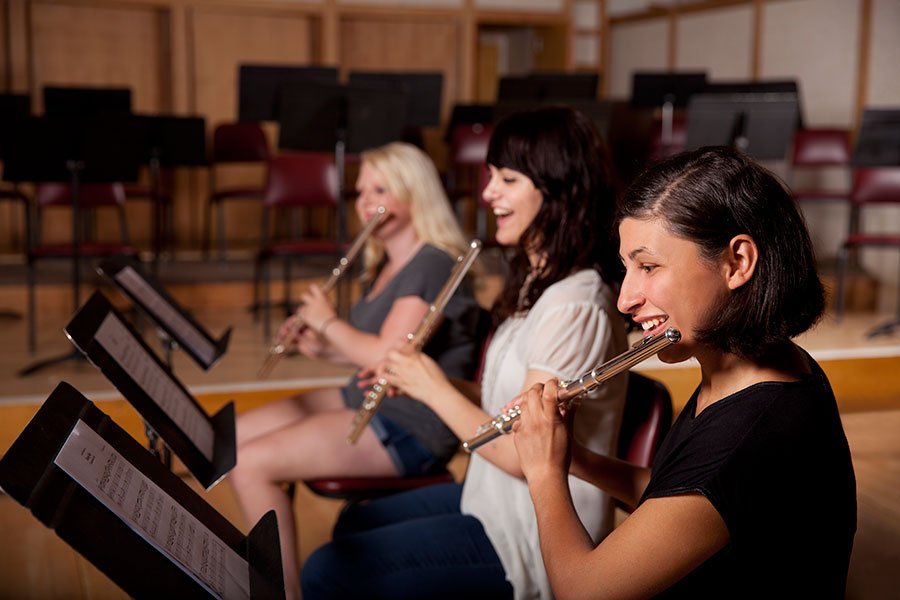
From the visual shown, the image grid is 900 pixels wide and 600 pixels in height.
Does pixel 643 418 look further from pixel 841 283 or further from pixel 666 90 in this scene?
pixel 666 90

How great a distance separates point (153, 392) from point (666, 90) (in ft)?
19.9

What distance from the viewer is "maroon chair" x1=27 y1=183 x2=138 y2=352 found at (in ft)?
15.5

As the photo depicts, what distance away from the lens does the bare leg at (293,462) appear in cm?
225

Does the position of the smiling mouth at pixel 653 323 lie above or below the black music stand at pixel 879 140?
below

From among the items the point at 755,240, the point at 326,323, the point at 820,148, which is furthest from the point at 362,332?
the point at 820,148

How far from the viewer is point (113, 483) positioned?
1.09 meters

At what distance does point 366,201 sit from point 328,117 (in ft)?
7.24

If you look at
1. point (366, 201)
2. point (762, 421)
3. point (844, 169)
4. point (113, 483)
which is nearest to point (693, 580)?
point (762, 421)

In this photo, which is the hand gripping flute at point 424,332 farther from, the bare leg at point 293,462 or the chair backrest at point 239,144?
the chair backrest at point 239,144

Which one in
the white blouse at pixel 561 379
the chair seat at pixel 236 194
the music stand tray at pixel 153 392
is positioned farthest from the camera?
the chair seat at pixel 236 194

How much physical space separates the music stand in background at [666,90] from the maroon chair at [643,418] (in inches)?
213

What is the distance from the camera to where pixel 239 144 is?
688cm

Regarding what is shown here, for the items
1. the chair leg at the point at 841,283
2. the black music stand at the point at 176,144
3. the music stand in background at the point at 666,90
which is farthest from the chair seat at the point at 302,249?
the music stand in background at the point at 666,90

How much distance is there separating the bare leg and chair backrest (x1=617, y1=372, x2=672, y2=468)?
24.7 inches
